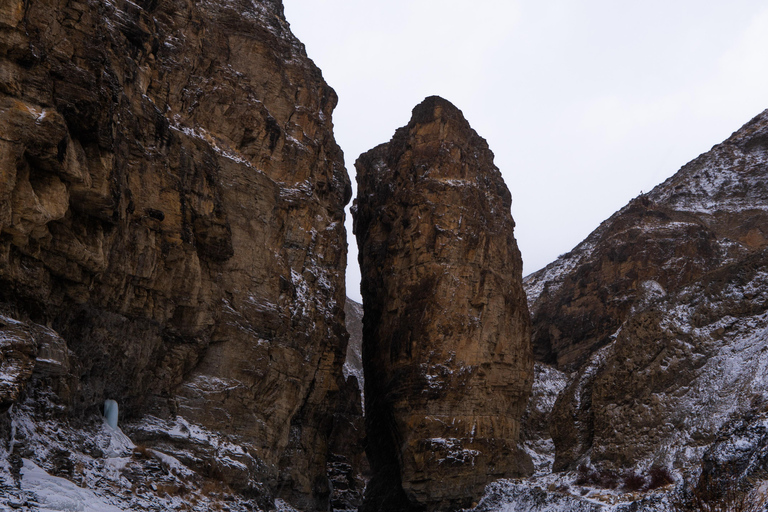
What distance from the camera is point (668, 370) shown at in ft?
102

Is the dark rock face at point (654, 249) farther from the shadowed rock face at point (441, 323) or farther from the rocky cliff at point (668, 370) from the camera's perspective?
the shadowed rock face at point (441, 323)

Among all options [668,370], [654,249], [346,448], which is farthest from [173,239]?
[654,249]

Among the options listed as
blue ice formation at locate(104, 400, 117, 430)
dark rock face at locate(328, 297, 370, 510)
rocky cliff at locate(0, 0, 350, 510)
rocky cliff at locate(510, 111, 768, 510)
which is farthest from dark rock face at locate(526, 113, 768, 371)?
blue ice formation at locate(104, 400, 117, 430)

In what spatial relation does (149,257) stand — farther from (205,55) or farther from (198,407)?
(205,55)

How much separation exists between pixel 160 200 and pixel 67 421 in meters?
10.8

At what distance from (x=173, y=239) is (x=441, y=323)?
20.1 m

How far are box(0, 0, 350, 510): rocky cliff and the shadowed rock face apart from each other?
214 inches

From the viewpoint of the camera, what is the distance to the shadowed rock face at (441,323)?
148ft

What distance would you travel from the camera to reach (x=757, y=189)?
6856 centimetres

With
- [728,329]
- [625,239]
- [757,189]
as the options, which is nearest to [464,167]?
[625,239]

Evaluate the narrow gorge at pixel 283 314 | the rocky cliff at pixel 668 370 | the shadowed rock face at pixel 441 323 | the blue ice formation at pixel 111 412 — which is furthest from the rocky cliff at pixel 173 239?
the rocky cliff at pixel 668 370

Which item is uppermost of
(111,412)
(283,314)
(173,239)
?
(173,239)

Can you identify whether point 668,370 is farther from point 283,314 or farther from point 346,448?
point 346,448

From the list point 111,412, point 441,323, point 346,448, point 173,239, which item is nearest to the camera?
point 111,412
